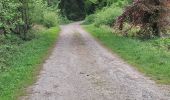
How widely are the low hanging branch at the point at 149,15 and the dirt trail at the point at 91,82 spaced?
10.7 metres

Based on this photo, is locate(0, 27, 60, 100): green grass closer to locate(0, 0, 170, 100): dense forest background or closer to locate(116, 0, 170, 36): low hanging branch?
locate(0, 0, 170, 100): dense forest background

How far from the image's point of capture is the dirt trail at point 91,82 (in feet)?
39.2

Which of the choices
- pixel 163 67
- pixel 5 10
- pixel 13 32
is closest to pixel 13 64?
pixel 5 10

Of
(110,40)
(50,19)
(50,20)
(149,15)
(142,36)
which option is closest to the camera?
(110,40)

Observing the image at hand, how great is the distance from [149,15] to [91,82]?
58.1ft

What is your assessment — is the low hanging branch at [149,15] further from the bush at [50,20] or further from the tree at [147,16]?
the bush at [50,20]

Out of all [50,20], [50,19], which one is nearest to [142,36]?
[50,20]

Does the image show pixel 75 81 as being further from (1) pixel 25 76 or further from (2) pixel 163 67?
(2) pixel 163 67

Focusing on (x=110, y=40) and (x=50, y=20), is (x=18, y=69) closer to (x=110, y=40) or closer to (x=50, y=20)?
(x=110, y=40)

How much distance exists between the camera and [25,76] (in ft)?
51.4

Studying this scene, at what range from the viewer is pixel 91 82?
14109 mm

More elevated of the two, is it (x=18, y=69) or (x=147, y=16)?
(x=147, y=16)

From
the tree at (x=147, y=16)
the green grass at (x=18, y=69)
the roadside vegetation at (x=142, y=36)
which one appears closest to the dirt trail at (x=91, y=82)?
the green grass at (x=18, y=69)

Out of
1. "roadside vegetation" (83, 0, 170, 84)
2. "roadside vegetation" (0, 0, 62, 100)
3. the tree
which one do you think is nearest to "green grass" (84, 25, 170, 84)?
"roadside vegetation" (83, 0, 170, 84)
